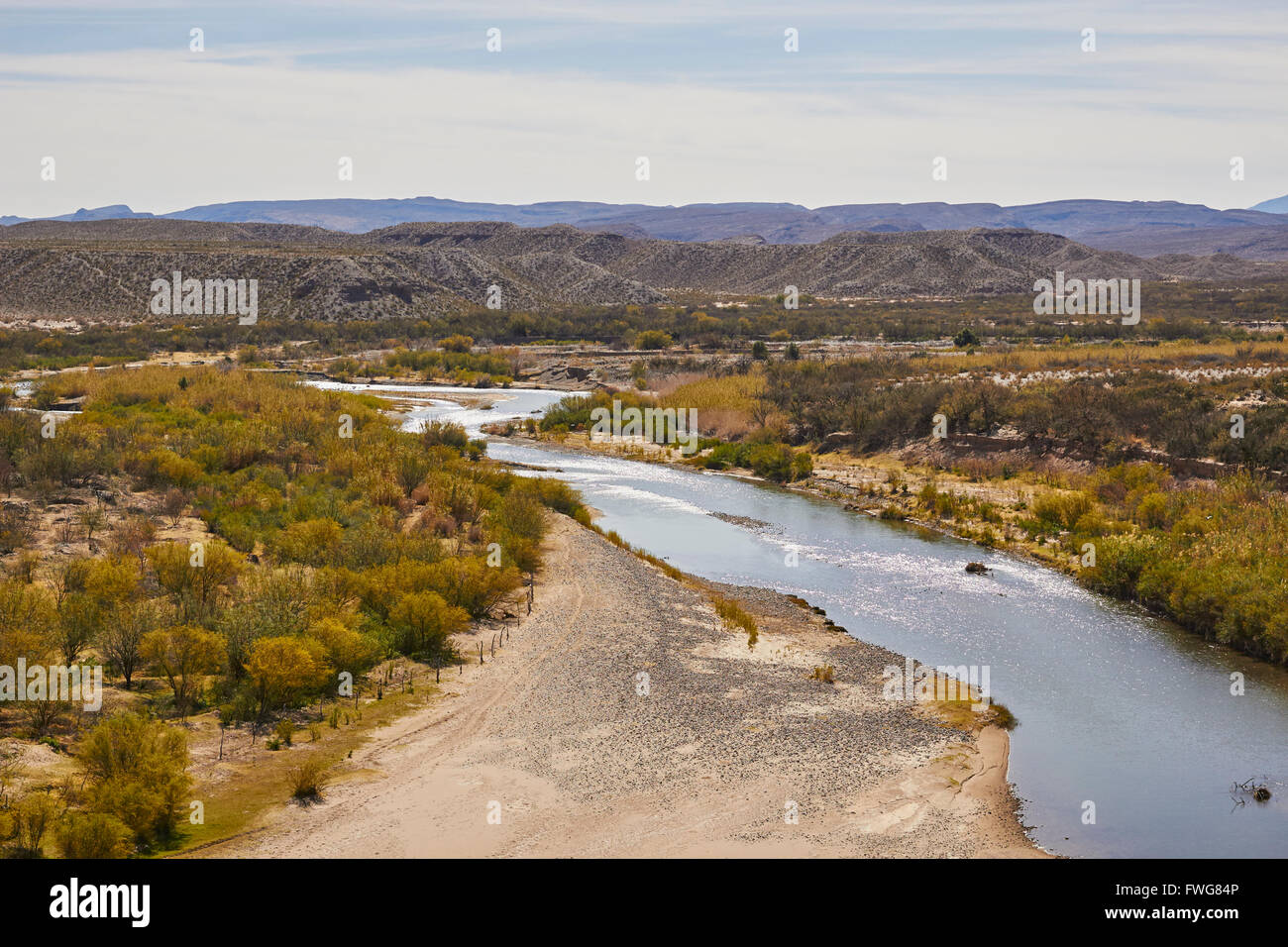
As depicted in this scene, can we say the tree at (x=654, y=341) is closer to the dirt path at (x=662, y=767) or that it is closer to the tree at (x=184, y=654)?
the dirt path at (x=662, y=767)

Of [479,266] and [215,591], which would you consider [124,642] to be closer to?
[215,591]

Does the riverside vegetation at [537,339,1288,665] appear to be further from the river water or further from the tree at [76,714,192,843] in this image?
the tree at [76,714,192,843]

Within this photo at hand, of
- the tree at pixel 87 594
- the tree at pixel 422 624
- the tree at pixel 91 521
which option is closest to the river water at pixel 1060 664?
the tree at pixel 422 624

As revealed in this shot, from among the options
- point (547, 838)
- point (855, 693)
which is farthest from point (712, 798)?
point (855, 693)

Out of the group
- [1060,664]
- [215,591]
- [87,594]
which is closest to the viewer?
[87,594]

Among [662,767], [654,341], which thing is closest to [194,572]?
[662,767]
